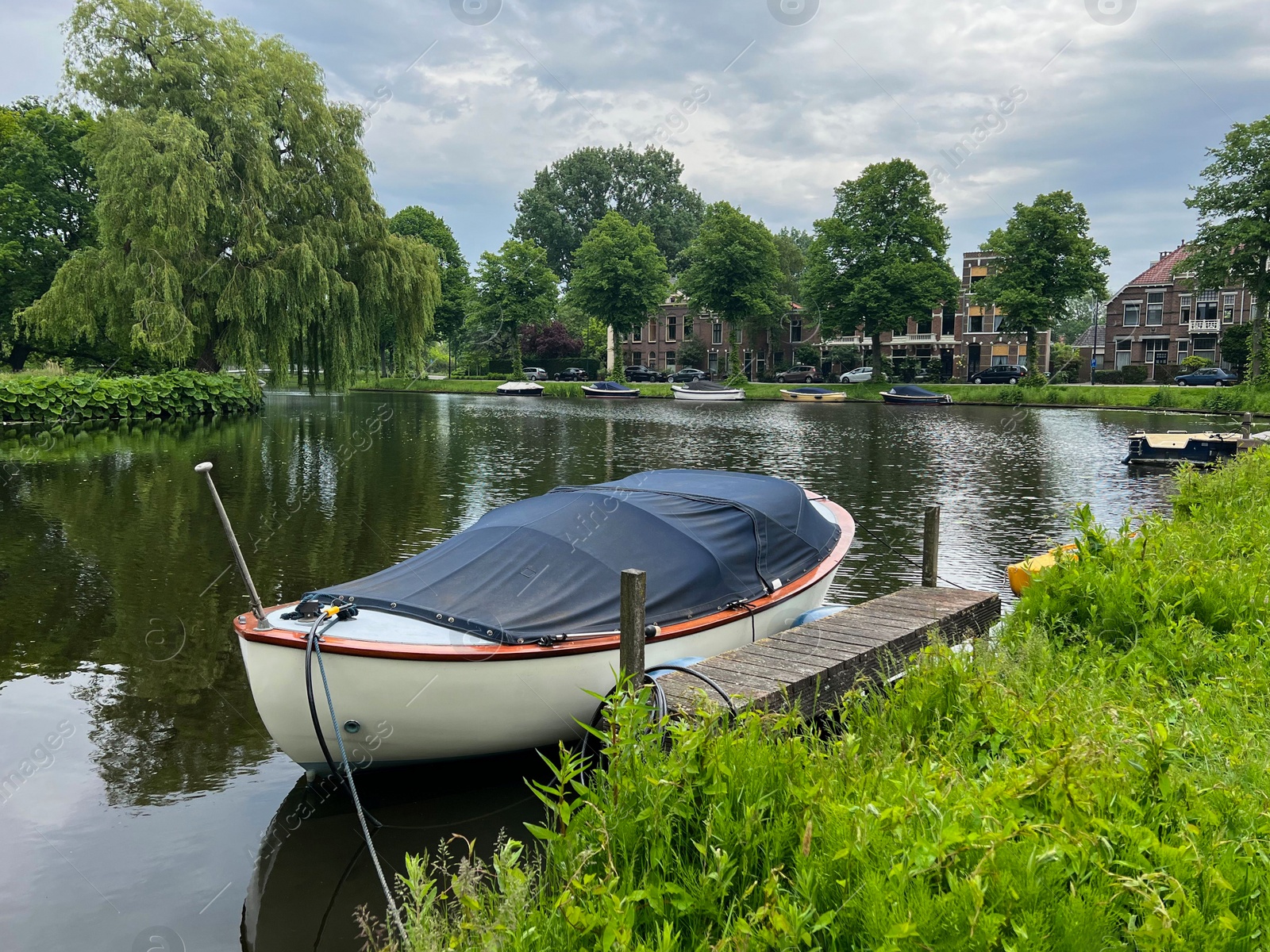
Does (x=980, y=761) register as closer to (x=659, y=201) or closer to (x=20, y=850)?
(x=20, y=850)

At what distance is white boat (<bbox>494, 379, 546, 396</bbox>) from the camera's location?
202 ft

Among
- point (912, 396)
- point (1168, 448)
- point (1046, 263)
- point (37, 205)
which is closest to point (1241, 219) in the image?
point (1046, 263)

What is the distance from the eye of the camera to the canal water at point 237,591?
17.2 feet

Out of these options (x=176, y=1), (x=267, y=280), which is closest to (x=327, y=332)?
(x=267, y=280)

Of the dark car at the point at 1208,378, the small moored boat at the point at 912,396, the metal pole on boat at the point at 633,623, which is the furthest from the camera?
the dark car at the point at 1208,378

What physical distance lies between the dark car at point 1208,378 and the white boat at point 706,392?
27940 mm

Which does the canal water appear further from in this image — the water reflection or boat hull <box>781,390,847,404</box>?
boat hull <box>781,390,847,404</box>

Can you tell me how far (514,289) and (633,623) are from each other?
2655 inches

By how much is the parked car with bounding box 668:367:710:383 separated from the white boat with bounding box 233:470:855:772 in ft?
194

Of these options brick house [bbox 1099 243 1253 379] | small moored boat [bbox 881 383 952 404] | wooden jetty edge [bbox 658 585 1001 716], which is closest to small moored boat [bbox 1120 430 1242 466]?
wooden jetty edge [bbox 658 585 1001 716]

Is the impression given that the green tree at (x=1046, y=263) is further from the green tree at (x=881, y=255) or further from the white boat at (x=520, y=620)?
the white boat at (x=520, y=620)

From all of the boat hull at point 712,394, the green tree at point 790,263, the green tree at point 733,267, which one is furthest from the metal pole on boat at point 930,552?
the green tree at point 790,263

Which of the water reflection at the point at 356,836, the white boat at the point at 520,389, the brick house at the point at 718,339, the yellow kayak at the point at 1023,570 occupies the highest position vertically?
the brick house at the point at 718,339

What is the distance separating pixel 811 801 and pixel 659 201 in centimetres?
10001
